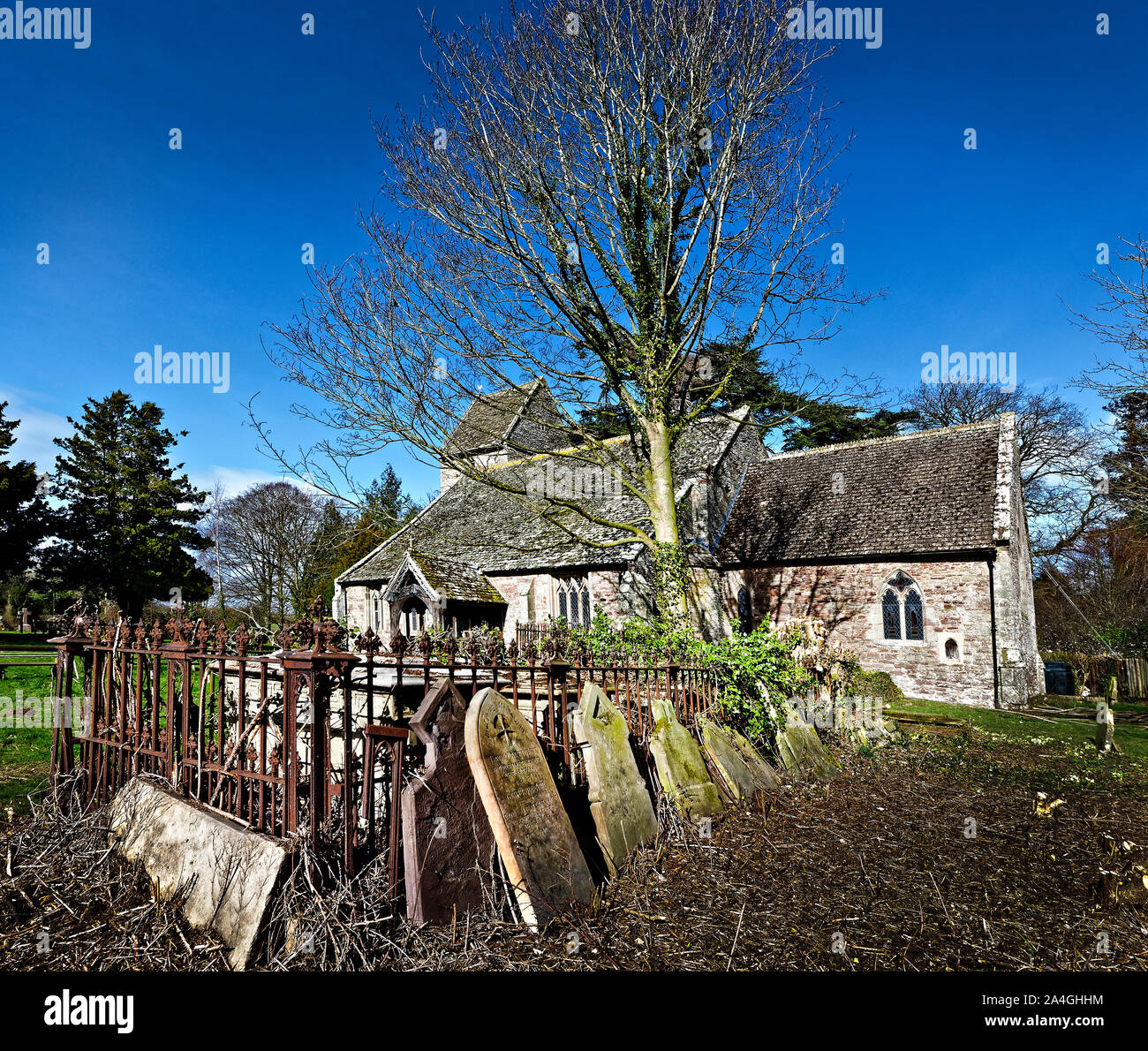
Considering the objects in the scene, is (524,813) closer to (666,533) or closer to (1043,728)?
(666,533)

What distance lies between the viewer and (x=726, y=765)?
6754mm

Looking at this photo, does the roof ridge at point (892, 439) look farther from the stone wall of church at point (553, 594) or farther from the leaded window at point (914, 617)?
the stone wall of church at point (553, 594)

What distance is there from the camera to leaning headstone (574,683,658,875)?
500cm

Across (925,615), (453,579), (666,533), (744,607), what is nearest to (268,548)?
(453,579)

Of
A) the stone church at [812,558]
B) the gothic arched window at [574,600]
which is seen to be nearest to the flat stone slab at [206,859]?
the stone church at [812,558]

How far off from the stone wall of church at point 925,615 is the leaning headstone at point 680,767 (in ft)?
43.9

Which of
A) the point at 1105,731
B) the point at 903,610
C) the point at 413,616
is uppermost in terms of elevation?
the point at 413,616

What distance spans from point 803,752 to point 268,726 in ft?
Result: 20.6

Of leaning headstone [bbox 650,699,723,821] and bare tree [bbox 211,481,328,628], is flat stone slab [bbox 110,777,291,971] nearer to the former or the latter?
leaning headstone [bbox 650,699,723,821]

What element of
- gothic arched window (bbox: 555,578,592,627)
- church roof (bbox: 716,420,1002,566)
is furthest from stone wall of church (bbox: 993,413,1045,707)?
gothic arched window (bbox: 555,578,592,627)

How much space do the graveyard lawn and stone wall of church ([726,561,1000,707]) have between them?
10.7 meters
